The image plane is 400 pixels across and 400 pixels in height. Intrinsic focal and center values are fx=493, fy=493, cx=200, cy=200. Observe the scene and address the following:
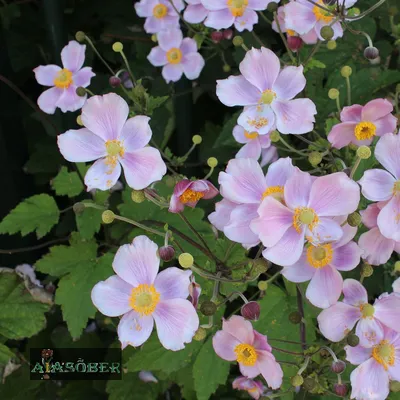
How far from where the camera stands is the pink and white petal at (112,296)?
3.23 feet

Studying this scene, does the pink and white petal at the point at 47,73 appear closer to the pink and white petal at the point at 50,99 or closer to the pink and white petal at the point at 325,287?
the pink and white petal at the point at 50,99

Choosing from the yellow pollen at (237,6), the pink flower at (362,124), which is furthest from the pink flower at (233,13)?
the pink flower at (362,124)

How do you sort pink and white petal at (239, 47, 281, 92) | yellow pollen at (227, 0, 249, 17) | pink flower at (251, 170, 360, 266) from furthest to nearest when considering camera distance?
1. yellow pollen at (227, 0, 249, 17)
2. pink and white petal at (239, 47, 281, 92)
3. pink flower at (251, 170, 360, 266)

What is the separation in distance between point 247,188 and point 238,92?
0.30 metres

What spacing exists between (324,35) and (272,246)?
1.80ft

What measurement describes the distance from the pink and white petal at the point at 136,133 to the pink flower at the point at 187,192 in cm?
12

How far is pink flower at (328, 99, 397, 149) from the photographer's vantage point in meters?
1.11

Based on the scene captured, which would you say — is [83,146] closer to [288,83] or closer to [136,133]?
[136,133]

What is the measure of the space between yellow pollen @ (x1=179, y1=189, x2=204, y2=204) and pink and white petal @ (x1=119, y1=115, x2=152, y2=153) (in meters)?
0.13

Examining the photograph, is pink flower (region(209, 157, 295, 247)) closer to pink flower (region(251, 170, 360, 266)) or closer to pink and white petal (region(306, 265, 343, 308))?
pink flower (region(251, 170, 360, 266))

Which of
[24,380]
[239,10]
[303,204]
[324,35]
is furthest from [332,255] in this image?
[24,380]

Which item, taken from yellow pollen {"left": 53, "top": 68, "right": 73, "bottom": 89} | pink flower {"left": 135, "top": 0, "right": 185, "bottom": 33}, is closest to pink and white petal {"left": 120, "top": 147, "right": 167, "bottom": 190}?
yellow pollen {"left": 53, "top": 68, "right": 73, "bottom": 89}

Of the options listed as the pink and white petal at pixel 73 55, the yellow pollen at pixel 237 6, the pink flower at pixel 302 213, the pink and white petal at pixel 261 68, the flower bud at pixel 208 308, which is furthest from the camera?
the pink and white petal at pixel 73 55

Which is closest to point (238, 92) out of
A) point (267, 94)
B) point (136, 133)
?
point (267, 94)
